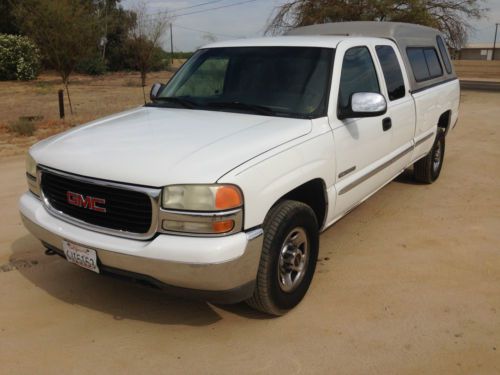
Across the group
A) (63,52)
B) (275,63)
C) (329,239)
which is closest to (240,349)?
(329,239)

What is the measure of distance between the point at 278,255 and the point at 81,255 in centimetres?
119

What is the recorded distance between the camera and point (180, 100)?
416 cm

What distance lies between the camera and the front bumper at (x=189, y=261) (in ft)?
8.52

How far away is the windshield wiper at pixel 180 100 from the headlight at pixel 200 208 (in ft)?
5.00

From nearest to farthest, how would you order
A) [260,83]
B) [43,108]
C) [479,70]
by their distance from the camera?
[260,83], [43,108], [479,70]

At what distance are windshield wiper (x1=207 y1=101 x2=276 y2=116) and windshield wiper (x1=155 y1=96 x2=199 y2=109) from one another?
0.16m

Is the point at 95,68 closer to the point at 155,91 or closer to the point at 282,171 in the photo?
the point at 155,91

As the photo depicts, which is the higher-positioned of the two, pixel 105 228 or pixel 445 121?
pixel 445 121

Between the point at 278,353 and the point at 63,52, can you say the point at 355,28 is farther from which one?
the point at 63,52

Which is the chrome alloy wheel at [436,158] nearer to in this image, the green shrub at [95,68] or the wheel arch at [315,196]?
the wheel arch at [315,196]

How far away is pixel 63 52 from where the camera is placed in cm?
1429

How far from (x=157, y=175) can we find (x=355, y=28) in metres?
3.96

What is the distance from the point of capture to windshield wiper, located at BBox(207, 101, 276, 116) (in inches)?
142

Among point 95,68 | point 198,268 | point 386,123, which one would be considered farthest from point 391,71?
point 95,68
